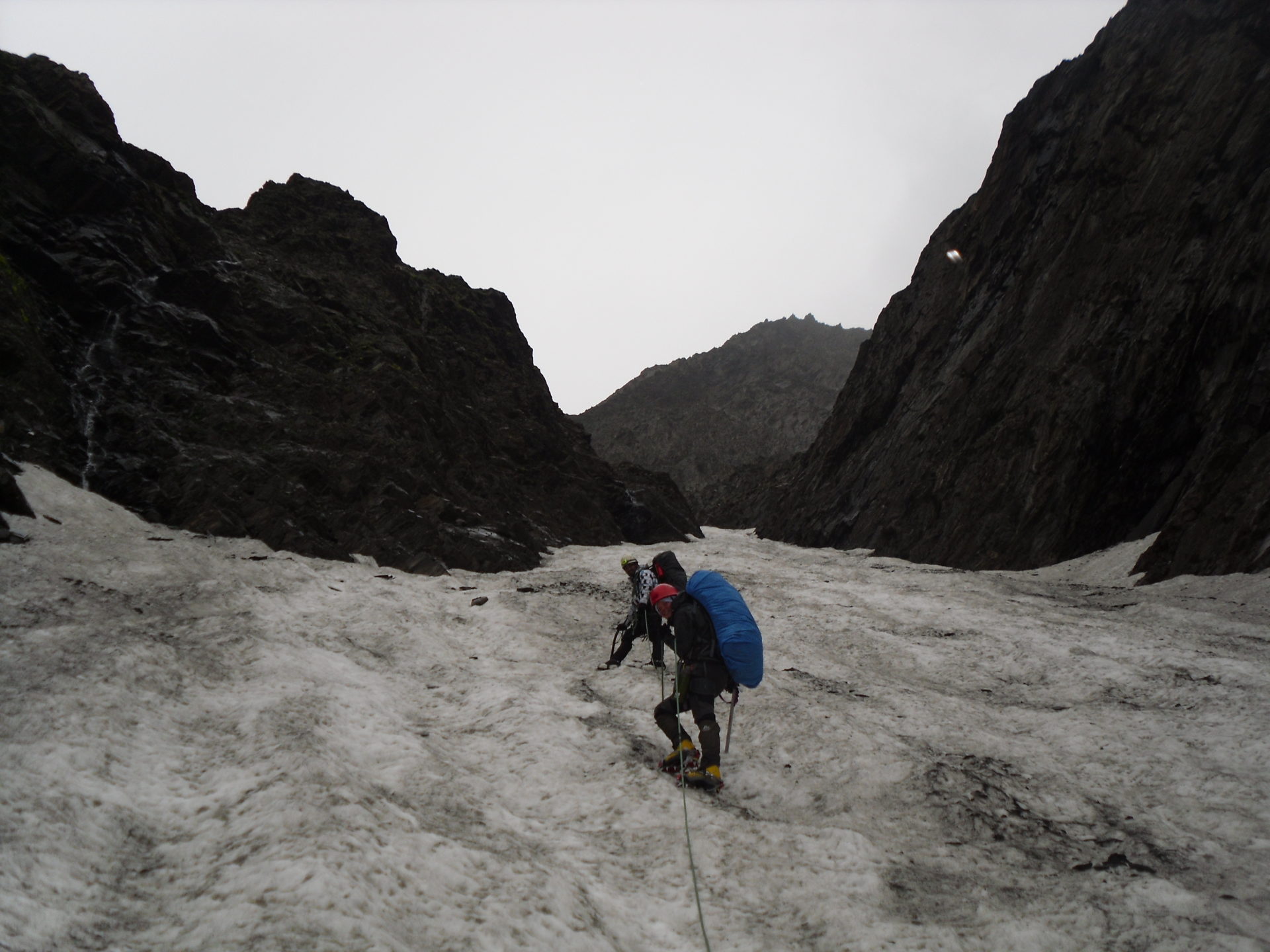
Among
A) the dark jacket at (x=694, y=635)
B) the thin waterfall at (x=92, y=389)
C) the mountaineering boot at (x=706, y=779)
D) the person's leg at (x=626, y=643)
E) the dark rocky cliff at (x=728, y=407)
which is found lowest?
the mountaineering boot at (x=706, y=779)

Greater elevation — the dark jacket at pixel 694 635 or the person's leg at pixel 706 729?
the dark jacket at pixel 694 635

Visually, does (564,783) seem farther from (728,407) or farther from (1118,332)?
(728,407)

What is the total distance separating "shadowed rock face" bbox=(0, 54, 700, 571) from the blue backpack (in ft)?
38.2

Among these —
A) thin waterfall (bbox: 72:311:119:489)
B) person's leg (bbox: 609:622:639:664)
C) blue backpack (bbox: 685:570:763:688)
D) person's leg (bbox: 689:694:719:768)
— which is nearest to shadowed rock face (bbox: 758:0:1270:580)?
blue backpack (bbox: 685:570:763:688)

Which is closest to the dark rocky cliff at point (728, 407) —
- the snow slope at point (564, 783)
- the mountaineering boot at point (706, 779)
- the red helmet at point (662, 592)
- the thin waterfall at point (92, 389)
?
the thin waterfall at point (92, 389)

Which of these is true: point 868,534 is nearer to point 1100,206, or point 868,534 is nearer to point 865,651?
point 1100,206

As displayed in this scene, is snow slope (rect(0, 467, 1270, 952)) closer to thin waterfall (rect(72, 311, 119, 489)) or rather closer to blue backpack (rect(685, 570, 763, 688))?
blue backpack (rect(685, 570, 763, 688))

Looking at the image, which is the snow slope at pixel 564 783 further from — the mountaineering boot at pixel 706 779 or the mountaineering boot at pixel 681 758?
the mountaineering boot at pixel 681 758

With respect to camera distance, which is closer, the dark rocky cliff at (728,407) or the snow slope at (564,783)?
the snow slope at (564,783)

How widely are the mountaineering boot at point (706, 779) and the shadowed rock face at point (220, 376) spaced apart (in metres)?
11.9

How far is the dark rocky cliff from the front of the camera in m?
111

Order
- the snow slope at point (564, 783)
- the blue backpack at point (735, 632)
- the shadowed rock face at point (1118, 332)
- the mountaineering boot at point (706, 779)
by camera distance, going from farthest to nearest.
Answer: the shadowed rock face at point (1118, 332) → the blue backpack at point (735, 632) → the mountaineering boot at point (706, 779) → the snow slope at point (564, 783)

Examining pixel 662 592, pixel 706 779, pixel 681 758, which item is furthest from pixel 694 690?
pixel 662 592

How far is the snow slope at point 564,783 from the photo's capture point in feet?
14.3
